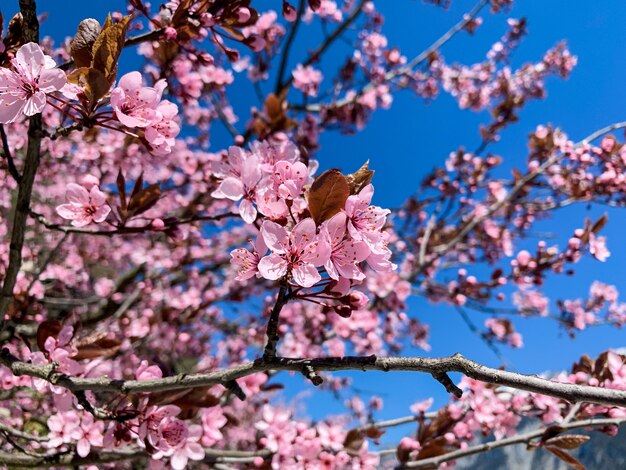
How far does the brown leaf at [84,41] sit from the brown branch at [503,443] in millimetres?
2097

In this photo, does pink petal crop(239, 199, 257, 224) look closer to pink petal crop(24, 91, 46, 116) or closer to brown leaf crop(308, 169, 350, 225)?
brown leaf crop(308, 169, 350, 225)

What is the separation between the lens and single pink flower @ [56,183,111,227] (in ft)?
4.68

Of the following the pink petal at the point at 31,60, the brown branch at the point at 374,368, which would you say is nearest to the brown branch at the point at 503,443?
the brown branch at the point at 374,368

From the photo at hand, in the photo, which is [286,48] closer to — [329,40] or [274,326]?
[329,40]

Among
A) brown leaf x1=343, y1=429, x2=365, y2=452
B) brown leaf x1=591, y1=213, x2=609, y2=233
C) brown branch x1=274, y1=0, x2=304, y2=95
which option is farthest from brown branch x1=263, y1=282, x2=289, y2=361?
brown branch x1=274, y1=0, x2=304, y2=95

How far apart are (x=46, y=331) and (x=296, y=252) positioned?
3.43 feet

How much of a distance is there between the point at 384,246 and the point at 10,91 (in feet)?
3.10

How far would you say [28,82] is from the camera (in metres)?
0.99

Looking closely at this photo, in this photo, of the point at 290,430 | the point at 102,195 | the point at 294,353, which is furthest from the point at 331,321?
the point at 102,195

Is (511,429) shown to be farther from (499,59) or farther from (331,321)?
(499,59)

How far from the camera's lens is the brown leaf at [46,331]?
4.64ft

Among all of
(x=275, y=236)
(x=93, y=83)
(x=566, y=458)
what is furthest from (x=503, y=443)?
(x=93, y=83)

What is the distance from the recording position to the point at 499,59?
615 cm

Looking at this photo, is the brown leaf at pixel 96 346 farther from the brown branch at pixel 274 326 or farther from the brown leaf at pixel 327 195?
the brown leaf at pixel 327 195
